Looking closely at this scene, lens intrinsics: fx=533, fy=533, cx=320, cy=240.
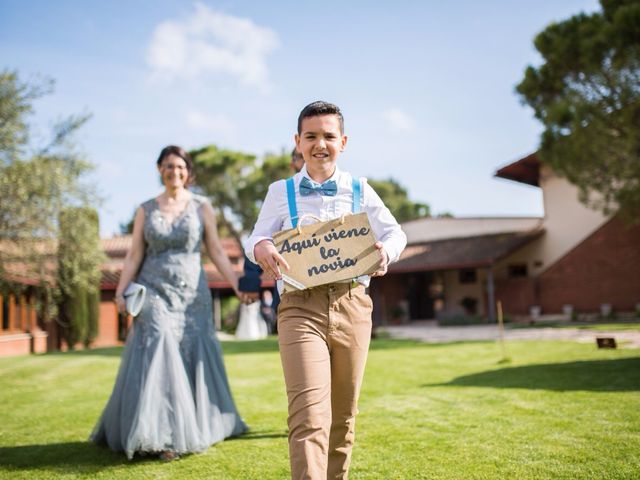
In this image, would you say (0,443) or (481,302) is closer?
(0,443)

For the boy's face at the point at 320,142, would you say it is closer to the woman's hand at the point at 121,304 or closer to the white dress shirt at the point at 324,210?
the white dress shirt at the point at 324,210

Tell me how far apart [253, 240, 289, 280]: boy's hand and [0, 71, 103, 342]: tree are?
14.1 metres

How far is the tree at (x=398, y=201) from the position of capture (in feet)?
198

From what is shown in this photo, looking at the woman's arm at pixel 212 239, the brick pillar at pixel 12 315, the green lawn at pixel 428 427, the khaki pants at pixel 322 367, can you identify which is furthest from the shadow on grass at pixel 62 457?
the brick pillar at pixel 12 315

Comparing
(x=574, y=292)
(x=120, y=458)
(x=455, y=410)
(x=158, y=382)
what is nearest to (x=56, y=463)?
(x=120, y=458)

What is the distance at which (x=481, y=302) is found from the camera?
1113 inches

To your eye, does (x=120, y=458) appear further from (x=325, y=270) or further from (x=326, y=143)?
(x=326, y=143)

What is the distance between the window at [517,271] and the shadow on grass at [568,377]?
20.7 meters

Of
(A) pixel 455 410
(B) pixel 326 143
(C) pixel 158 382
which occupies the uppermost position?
(B) pixel 326 143

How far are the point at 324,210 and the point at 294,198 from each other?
6.6 inches

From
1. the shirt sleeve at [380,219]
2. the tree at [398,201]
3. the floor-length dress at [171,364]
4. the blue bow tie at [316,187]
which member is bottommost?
the floor-length dress at [171,364]

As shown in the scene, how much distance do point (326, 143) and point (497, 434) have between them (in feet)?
9.48

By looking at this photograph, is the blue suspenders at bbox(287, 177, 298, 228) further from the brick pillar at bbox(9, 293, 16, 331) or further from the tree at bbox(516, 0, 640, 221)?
the brick pillar at bbox(9, 293, 16, 331)

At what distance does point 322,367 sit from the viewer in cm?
247
